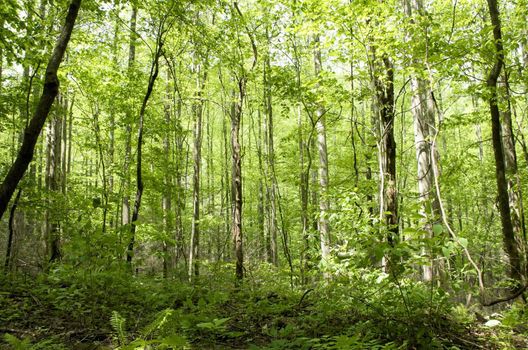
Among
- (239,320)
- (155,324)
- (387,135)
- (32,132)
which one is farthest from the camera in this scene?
(387,135)

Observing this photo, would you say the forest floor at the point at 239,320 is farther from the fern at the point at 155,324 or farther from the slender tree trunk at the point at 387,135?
the slender tree trunk at the point at 387,135

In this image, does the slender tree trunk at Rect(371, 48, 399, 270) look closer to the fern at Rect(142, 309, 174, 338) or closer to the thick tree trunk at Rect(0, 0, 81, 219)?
the fern at Rect(142, 309, 174, 338)

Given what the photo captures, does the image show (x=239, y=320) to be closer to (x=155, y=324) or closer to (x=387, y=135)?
(x=155, y=324)

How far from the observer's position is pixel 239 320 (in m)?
4.89

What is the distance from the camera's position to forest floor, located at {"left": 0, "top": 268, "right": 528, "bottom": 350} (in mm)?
3441

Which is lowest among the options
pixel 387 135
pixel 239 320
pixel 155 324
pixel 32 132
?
pixel 239 320

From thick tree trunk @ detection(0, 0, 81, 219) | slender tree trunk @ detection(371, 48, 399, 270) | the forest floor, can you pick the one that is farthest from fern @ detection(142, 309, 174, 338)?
slender tree trunk @ detection(371, 48, 399, 270)

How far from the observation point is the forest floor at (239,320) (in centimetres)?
344

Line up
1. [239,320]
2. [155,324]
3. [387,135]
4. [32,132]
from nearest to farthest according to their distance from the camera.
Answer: [155,324] → [32,132] → [239,320] → [387,135]

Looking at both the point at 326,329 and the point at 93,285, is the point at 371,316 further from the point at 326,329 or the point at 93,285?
the point at 93,285

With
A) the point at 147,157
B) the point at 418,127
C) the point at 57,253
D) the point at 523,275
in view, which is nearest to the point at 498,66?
the point at 418,127

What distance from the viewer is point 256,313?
16.7 ft

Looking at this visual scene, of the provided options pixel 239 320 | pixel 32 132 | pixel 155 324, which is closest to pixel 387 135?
pixel 239 320

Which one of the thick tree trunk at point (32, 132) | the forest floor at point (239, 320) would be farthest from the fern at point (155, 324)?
the thick tree trunk at point (32, 132)
